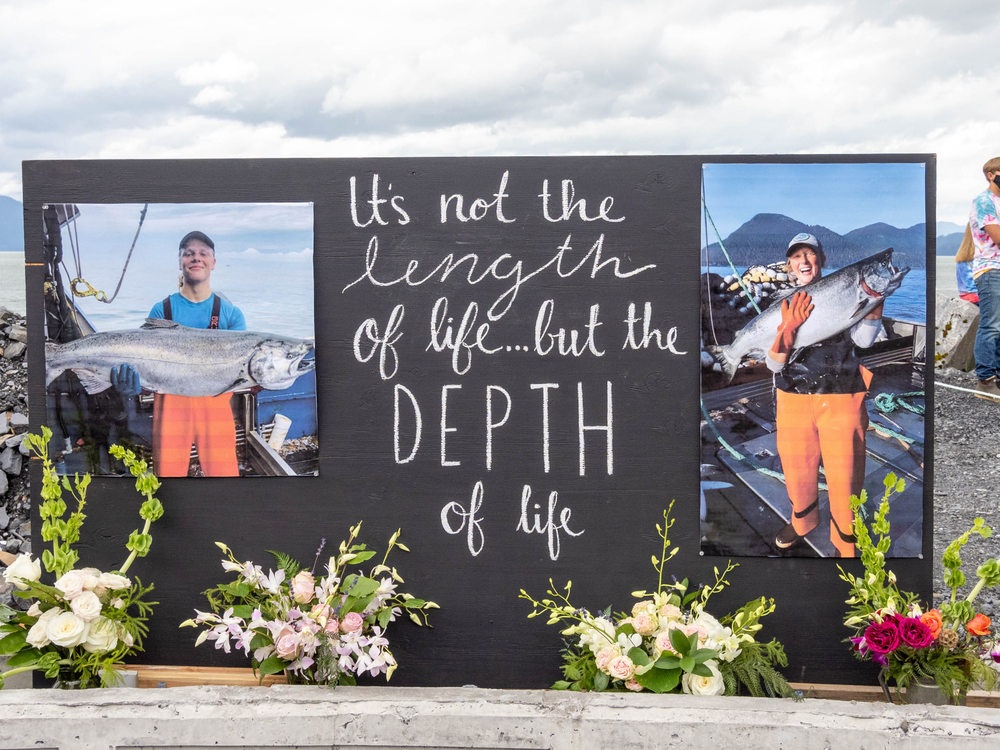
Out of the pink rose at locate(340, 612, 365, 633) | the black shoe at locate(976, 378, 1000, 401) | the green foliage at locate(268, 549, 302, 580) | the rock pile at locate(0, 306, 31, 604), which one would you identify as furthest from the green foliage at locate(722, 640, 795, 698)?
the black shoe at locate(976, 378, 1000, 401)

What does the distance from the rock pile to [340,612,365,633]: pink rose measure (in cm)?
215

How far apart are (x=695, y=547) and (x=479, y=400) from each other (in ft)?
2.84

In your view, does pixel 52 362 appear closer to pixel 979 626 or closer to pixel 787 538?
pixel 787 538

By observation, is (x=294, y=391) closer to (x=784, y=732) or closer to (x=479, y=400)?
(x=479, y=400)

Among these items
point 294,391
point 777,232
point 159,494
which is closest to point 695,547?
point 777,232

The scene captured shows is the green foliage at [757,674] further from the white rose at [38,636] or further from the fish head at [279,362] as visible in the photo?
the white rose at [38,636]

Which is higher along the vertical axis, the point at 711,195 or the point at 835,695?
the point at 711,195

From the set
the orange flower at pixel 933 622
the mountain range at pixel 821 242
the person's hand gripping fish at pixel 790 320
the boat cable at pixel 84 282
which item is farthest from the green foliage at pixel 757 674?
the boat cable at pixel 84 282

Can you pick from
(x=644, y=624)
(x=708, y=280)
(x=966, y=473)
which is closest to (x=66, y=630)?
(x=644, y=624)

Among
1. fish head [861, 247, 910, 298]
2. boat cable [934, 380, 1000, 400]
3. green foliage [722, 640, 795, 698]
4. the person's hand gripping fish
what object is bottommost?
green foliage [722, 640, 795, 698]

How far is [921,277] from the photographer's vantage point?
7.79ft

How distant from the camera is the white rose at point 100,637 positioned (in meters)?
2.22

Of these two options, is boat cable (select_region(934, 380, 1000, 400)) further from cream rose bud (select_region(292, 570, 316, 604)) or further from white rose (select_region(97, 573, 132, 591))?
white rose (select_region(97, 573, 132, 591))

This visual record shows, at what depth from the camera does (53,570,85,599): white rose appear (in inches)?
86.6
